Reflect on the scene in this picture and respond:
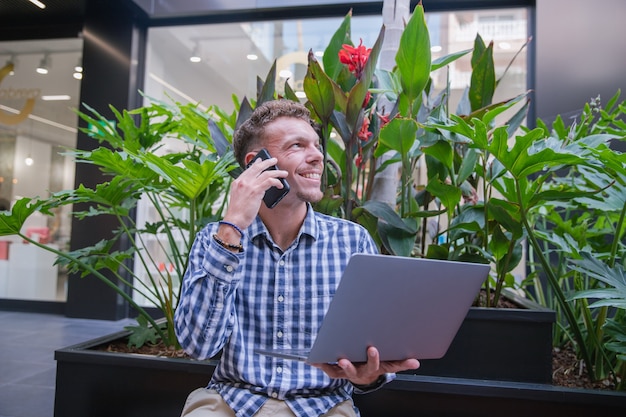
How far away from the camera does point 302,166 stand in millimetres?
1183

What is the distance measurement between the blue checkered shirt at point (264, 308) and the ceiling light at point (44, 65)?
501 centimetres

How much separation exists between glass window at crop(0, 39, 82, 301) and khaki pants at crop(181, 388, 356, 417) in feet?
14.7

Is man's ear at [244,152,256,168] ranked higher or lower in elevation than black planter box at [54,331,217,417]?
higher

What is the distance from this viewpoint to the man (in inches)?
39.5

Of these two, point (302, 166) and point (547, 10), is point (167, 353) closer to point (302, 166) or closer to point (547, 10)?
point (302, 166)

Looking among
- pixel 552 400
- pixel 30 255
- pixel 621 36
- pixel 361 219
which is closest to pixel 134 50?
pixel 30 255

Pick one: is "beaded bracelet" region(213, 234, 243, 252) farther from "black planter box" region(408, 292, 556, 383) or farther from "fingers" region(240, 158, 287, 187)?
"black planter box" region(408, 292, 556, 383)

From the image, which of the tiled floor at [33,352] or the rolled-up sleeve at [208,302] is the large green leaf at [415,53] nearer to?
the rolled-up sleeve at [208,302]

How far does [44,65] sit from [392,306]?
554cm

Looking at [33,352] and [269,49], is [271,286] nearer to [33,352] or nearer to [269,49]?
[33,352]

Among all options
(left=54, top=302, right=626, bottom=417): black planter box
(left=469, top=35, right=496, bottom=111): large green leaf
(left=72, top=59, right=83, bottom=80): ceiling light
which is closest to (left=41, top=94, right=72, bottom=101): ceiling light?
(left=72, top=59, right=83, bottom=80): ceiling light

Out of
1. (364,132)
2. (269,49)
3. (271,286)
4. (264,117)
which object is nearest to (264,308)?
(271,286)

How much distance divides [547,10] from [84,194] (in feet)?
12.7

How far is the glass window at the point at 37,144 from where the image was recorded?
5113mm
